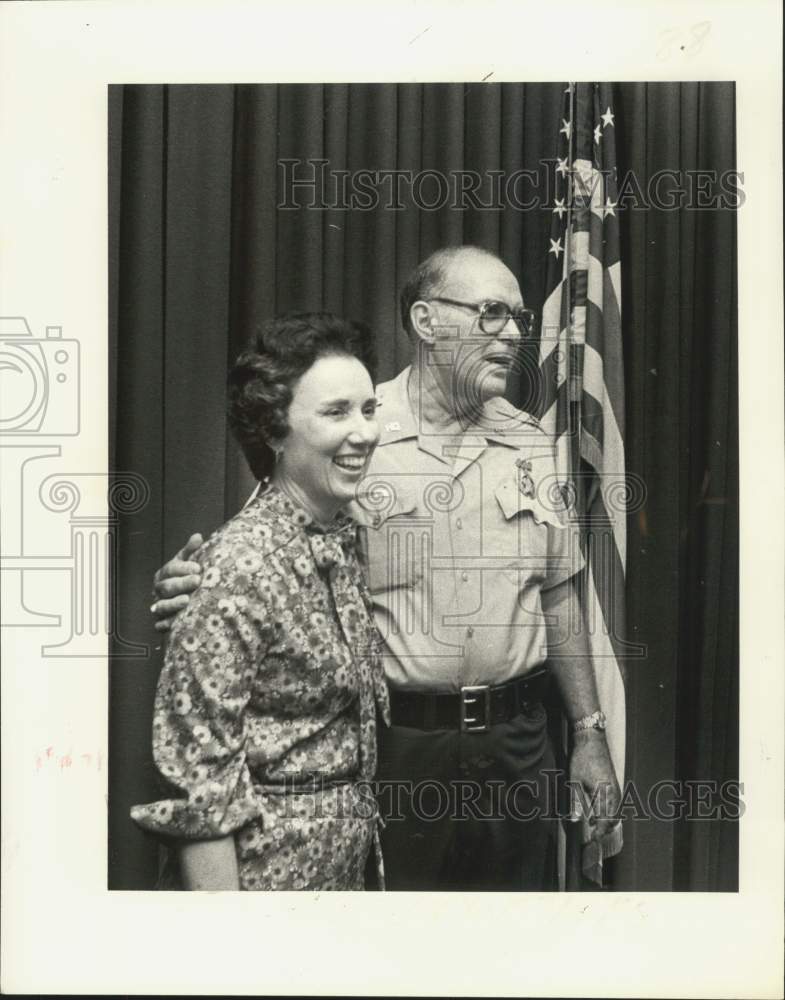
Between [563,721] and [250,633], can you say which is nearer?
[250,633]

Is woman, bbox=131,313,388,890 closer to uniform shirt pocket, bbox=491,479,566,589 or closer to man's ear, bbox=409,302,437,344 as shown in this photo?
man's ear, bbox=409,302,437,344

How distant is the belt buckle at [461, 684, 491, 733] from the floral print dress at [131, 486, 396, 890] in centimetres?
22

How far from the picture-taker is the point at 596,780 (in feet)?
10.1

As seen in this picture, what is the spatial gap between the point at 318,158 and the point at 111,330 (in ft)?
2.44

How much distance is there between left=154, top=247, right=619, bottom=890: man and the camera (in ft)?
9.81

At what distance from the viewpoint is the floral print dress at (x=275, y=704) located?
9.37ft

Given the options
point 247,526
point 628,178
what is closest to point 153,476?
point 247,526

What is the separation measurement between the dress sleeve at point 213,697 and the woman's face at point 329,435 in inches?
9.8

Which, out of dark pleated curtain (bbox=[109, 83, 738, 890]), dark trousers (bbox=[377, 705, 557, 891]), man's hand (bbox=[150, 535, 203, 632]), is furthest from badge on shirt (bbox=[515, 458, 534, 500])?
man's hand (bbox=[150, 535, 203, 632])

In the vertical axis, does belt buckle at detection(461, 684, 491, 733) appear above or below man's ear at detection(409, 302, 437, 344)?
below

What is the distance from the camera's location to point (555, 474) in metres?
3.04

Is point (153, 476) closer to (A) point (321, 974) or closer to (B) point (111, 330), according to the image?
(B) point (111, 330)

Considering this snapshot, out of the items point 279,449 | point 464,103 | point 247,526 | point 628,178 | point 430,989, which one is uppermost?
point 464,103

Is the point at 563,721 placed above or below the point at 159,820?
above
